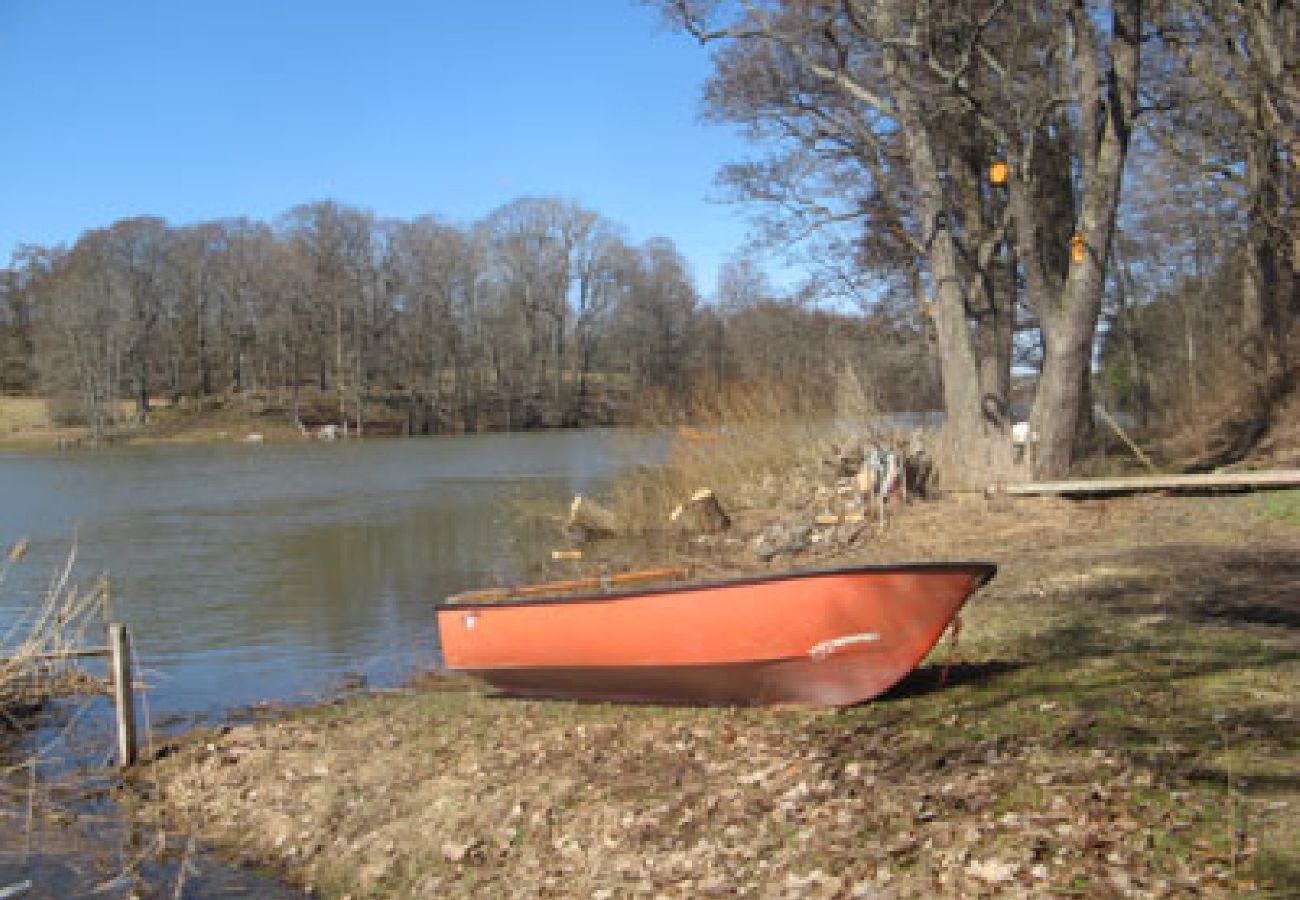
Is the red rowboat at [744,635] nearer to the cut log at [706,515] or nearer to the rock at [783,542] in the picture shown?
the rock at [783,542]

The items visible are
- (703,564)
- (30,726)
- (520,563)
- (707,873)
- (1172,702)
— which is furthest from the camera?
(520,563)

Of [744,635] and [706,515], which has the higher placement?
[744,635]

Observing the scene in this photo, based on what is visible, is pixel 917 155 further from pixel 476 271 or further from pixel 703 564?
pixel 476 271

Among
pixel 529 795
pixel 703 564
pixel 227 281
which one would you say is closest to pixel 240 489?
pixel 703 564

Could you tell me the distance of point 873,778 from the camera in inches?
200

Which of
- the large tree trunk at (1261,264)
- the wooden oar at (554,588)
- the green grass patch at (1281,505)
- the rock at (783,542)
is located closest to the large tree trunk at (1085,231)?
the green grass patch at (1281,505)

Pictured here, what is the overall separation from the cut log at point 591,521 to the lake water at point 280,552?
55 centimetres

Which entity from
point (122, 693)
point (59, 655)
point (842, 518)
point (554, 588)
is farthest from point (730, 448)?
point (122, 693)

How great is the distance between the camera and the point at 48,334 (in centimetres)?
6706

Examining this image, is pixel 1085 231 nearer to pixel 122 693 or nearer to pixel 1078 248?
pixel 1078 248

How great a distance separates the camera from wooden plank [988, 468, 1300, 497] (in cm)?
1183

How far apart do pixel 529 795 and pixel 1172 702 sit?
330cm

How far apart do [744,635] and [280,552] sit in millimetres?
14083

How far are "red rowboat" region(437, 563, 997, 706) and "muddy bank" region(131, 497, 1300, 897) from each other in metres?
0.19
